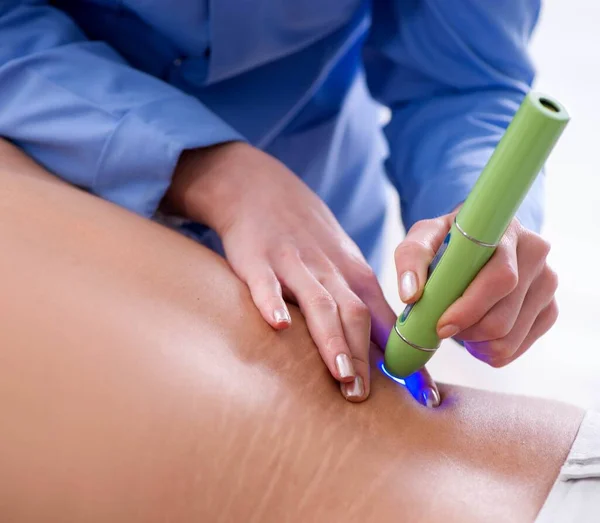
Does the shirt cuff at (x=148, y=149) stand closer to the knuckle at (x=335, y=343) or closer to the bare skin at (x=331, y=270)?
the bare skin at (x=331, y=270)

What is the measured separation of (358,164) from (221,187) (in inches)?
15.0

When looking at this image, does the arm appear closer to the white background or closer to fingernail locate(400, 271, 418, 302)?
fingernail locate(400, 271, 418, 302)

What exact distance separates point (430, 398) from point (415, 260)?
11 cm

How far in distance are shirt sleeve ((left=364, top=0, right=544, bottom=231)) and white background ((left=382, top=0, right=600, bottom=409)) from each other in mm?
352

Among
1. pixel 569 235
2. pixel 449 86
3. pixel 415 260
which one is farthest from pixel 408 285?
pixel 569 235

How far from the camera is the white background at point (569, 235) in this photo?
1.15m

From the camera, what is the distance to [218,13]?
80 cm

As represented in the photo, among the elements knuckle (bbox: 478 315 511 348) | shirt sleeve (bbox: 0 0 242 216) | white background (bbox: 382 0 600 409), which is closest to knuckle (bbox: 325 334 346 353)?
knuckle (bbox: 478 315 511 348)

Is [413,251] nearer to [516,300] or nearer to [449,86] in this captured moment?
[516,300]

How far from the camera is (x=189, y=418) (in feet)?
1.72

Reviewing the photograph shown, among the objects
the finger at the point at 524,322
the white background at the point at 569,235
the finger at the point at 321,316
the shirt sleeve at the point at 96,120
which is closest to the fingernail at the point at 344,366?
the finger at the point at 321,316

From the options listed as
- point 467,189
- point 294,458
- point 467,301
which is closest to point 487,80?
point 467,189

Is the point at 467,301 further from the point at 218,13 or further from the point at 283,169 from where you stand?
the point at 218,13

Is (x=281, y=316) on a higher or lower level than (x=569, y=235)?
higher
